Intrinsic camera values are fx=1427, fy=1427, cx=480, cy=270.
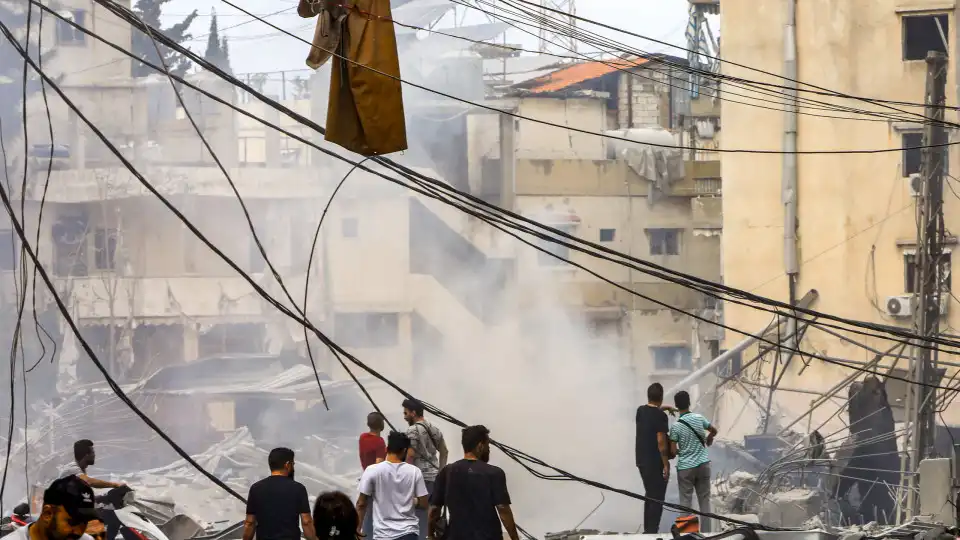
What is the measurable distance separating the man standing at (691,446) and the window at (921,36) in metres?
19.5

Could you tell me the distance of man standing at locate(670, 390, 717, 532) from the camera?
1041 centimetres

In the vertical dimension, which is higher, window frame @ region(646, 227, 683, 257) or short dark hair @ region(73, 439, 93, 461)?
A: window frame @ region(646, 227, 683, 257)

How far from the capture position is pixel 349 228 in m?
43.6

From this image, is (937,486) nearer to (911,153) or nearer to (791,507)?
(791,507)

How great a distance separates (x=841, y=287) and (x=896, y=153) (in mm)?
2892

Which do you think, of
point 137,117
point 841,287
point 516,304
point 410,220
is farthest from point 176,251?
point 841,287

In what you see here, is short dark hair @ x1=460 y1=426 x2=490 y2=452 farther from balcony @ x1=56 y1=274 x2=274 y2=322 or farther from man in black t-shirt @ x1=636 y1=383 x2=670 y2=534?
balcony @ x1=56 y1=274 x2=274 y2=322

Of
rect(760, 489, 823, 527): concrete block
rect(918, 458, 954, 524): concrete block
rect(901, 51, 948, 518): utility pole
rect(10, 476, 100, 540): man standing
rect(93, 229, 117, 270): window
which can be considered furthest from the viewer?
rect(93, 229, 117, 270): window

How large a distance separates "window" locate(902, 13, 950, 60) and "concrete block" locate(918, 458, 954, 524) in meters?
18.1

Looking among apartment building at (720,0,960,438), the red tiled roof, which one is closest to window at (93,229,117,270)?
the red tiled roof

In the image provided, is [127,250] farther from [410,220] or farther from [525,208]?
[525,208]

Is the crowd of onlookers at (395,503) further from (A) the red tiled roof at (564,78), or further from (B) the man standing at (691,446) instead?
(A) the red tiled roof at (564,78)

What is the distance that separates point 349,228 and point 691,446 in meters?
33.7

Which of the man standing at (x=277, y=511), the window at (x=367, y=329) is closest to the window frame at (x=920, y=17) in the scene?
the window at (x=367, y=329)
